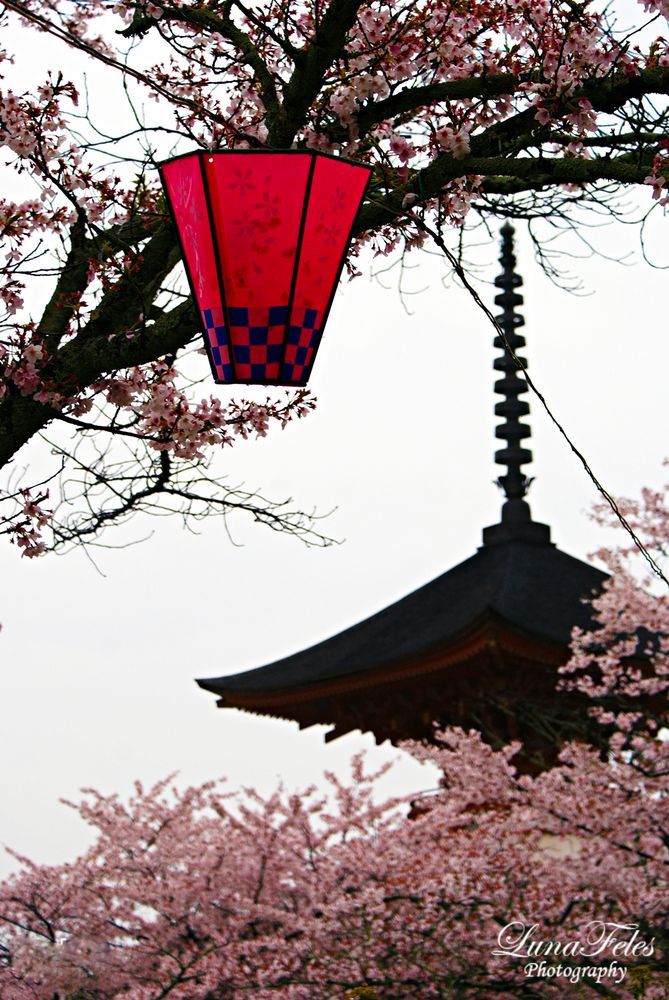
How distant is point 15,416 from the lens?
3719 mm

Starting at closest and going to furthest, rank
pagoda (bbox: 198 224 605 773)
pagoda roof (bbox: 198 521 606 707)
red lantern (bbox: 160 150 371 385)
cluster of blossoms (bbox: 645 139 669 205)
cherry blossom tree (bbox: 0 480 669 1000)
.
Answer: red lantern (bbox: 160 150 371 385) < cluster of blossoms (bbox: 645 139 669 205) < cherry blossom tree (bbox: 0 480 669 1000) < pagoda (bbox: 198 224 605 773) < pagoda roof (bbox: 198 521 606 707)

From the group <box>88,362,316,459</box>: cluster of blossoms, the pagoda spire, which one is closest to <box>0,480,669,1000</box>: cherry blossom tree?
the pagoda spire

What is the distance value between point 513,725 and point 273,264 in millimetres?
10187

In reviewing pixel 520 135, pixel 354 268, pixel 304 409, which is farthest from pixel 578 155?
pixel 304 409

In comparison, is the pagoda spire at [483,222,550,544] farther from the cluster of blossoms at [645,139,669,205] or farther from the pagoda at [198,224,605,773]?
the cluster of blossoms at [645,139,669,205]

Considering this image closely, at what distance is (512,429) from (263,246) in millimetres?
12363

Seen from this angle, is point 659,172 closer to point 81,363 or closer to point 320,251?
point 320,251

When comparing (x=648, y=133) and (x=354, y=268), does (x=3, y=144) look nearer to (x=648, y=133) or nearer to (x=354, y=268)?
(x=354, y=268)

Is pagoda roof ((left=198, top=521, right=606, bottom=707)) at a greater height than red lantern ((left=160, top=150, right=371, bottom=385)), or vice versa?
pagoda roof ((left=198, top=521, right=606, bottom=707))

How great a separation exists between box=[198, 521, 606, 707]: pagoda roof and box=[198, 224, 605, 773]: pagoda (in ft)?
0.06

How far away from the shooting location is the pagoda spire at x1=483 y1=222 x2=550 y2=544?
564 inches

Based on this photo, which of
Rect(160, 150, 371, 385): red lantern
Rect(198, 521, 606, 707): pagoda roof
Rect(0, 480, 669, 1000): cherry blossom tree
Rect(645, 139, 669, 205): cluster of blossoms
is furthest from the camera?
Rect(198, 521, 606, 707): pagoda roof

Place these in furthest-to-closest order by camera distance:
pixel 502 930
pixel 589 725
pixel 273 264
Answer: pixel 589 725 → pixel 502 930 → pixel 273 264

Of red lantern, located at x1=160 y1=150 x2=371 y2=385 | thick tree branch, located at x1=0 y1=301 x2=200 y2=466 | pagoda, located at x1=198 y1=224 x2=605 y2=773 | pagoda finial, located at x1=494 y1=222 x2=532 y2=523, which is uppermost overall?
pagoda finial, located at x1=494 y1=222 x2=532 y2=523
